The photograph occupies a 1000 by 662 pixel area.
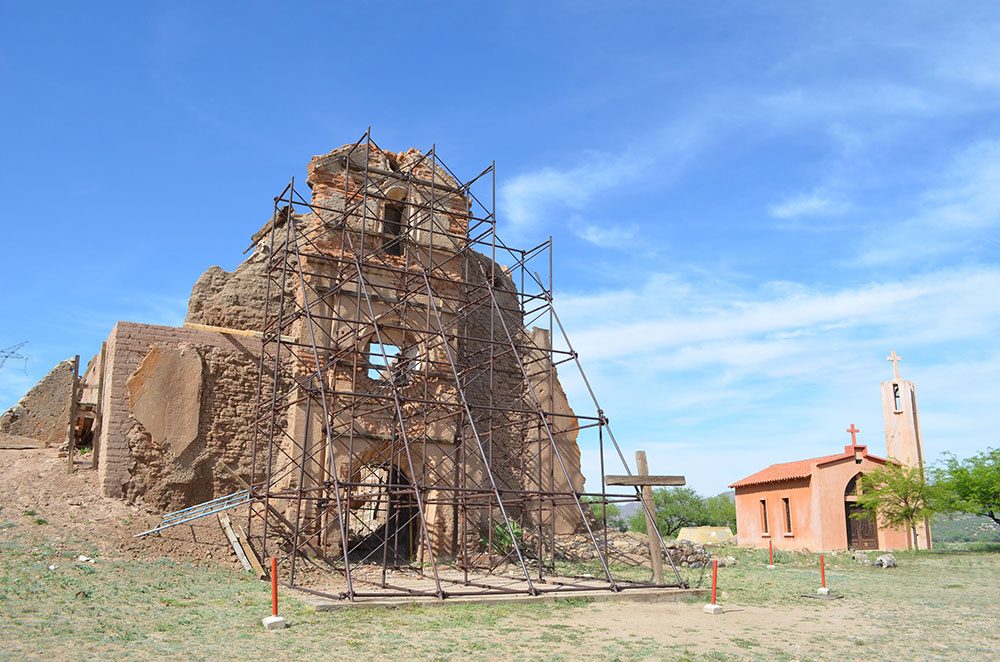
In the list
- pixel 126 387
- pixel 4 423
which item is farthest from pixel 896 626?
pixel 4 423

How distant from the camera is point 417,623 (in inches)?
436

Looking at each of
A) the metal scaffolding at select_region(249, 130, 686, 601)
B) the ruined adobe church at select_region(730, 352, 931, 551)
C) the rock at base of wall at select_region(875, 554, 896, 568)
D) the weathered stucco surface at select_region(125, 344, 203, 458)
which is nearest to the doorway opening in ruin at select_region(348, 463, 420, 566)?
the metal scaffolding at select_region(249, 130, 686, 601)

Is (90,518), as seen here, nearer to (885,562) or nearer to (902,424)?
A: (885,562)

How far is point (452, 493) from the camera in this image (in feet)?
64.6

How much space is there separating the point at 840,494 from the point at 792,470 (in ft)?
6.90

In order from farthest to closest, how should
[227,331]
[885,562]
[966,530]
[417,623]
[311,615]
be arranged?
1. [966,530]
2. [885,562]
3. [227,331]
4. [311,615]
5. [417,623]

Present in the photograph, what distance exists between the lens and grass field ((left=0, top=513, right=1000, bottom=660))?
9484mm

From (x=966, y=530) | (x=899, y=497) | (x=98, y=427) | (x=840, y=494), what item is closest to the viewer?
(x=98, y=427)

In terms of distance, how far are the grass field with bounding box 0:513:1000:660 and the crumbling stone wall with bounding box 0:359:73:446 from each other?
30.1 ft

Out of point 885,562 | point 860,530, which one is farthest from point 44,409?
point 860,530

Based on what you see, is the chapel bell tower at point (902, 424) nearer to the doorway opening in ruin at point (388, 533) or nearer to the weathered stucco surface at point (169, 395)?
the doorway opening in ruin at point (388, 533)

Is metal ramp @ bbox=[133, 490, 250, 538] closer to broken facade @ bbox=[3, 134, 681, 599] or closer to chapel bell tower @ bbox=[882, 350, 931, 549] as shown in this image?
broken facade @ bbox=[3, 134, 681, 599]

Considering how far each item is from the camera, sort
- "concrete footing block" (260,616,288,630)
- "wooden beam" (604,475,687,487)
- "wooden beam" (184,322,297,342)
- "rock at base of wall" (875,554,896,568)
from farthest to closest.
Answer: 1. "rock at base of wall" (875,554,896,568)
2. "wooden beam" (184,322,297,342)
3. "wooden beam" (604,475,687,487)
4. "concrete footing block" (260,616,288,630)

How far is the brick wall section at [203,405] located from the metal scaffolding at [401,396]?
515mm
